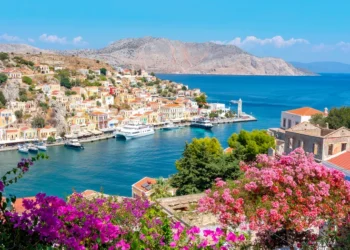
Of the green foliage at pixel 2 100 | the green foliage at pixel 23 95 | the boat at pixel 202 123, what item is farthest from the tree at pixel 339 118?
the green foliage at pixel 2 100

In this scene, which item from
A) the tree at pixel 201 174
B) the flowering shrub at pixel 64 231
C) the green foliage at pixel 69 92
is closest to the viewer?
the flowering shrub at pixel 64 231

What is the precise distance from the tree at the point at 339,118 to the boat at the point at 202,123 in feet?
82.2

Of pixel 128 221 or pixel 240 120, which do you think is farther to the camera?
pixel 240 120

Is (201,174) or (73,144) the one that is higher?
(201,174)

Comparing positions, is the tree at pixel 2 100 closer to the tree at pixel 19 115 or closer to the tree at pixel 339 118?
the tree at pixel 19 115

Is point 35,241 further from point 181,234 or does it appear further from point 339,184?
point 339,184

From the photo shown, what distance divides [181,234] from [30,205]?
100cm

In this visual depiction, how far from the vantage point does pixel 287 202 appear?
3385mm

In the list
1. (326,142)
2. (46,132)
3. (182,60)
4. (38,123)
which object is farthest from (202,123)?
(182,60)

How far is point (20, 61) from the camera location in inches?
2181

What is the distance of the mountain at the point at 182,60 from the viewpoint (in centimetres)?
17338

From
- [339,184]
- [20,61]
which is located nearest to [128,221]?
[339,184]

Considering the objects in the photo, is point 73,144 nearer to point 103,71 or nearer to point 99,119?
point 99,119

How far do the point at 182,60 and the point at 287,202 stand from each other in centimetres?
19027
